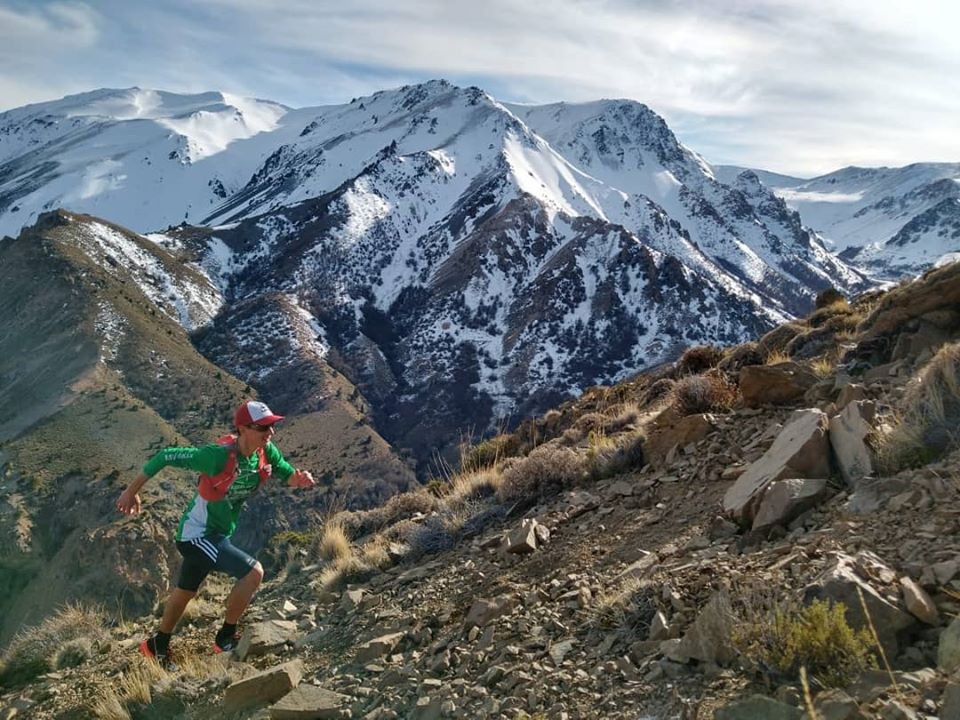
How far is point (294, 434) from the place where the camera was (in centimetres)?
11100

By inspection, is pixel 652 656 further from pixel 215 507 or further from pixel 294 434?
pixel 294 434

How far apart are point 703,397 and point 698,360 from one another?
16.3 feet

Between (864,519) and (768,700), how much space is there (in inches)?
69.7

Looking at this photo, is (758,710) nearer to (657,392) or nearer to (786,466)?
(786,466)

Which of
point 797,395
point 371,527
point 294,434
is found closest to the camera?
point 797,395

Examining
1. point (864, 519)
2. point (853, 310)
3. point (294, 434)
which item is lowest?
point (294, 434)

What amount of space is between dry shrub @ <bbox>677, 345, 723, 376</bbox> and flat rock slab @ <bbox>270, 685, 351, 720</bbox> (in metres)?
9.43

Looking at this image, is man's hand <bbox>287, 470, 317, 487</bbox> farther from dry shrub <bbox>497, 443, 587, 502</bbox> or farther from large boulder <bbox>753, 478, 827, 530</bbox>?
large boulder <bbox>753, 478, 827, 530</bbox>

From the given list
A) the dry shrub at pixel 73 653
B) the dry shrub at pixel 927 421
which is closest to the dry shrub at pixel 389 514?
the dry shrub at pixel 73 653

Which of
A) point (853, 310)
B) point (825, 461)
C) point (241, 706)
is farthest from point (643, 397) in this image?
point (241, 706)

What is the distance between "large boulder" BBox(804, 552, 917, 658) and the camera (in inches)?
129

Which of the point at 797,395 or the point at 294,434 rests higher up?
the point at 797,395

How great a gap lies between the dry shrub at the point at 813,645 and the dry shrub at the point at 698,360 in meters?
9.59

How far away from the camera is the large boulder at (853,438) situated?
16.5 feet
